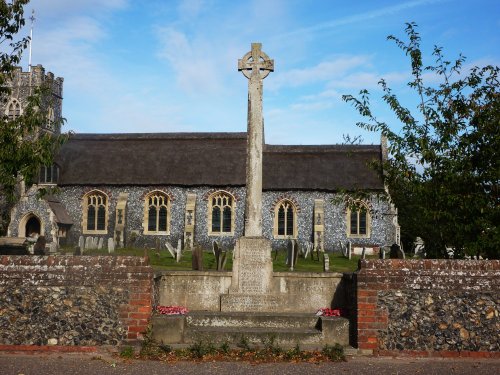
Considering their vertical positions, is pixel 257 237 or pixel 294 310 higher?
pixel 257 237

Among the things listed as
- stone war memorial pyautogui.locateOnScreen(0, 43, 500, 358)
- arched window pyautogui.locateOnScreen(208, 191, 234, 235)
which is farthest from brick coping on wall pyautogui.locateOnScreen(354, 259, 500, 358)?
arched window pyautogui.locateOnScreen(208, 191, 234, 235)

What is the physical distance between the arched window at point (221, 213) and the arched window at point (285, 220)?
260cm

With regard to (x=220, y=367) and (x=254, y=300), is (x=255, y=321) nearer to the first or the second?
(x=254, y=300)

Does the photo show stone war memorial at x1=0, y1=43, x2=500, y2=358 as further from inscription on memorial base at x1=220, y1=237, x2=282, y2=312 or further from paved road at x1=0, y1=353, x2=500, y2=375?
paved road at x1=0, y1=353, x2=500, y2=375

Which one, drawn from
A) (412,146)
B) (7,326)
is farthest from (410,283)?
(7,326)

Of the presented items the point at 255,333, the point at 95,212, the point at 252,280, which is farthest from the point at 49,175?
the point at 255,333

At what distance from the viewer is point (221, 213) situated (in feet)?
104

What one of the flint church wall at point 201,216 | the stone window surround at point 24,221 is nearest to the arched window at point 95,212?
the flint church wall at point 201,216

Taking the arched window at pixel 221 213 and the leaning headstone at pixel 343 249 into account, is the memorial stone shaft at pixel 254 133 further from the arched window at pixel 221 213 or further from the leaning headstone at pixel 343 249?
the arched window at pixel 221 213

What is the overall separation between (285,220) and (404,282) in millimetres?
23687

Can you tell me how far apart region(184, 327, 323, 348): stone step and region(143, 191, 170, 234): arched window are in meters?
24.0

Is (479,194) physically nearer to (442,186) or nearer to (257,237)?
(442,186)

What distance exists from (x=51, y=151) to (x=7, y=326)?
369cm

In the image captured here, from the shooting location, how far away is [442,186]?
29.9 feet
